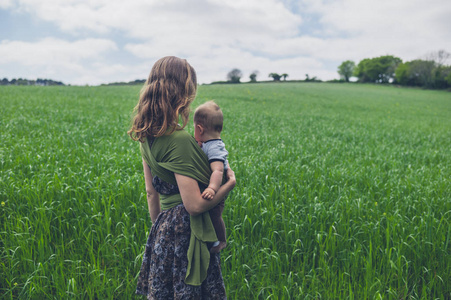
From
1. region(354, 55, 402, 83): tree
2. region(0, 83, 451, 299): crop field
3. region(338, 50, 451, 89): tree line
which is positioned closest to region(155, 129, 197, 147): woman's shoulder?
region(0, 83, 451, 299): crop field

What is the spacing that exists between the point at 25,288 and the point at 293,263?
295 cm

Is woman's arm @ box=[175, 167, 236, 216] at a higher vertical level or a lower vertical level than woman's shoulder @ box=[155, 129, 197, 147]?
lower

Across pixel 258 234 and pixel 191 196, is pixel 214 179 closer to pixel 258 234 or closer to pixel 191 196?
pixel 191 196

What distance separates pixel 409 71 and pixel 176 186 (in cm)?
9100

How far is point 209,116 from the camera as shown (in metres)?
1.91

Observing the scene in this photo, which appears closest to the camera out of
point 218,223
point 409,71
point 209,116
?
point 209,116

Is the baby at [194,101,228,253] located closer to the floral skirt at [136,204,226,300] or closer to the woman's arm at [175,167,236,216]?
the woman's arm at [175,167,236,216]

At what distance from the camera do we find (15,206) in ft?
13.3

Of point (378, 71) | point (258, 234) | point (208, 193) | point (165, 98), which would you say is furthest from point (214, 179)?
point (378, 71)

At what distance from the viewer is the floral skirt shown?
78.5 inches

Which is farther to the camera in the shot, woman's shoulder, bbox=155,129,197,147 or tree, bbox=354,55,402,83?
tree, bbox=354,55,402,83

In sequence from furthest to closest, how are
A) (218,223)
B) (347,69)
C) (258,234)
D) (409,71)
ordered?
(347,69) → (409,71) → (258,234) → (218,223)

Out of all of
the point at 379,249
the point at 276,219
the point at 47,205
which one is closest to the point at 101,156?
the point at 47,205

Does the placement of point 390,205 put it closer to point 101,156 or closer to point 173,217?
point 173,217
